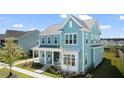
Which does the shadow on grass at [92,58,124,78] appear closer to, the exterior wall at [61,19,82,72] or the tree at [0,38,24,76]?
the exterior wall at [61,19,82,72]

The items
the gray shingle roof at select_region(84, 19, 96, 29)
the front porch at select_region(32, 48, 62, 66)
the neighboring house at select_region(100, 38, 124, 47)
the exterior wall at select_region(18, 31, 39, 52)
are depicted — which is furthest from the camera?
the front porch at select_region(32, 48, 62, 66)

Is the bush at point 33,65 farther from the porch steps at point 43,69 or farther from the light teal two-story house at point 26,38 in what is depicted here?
the light teal two-story house at point 26,38

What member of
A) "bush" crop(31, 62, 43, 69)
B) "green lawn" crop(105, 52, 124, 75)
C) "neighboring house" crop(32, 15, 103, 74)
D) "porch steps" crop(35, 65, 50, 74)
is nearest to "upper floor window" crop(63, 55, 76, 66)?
"neighboring house" crop(32, 15, 103, 74)

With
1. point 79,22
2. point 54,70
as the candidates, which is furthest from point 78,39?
point 54,70

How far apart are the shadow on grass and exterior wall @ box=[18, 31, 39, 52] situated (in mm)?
1671

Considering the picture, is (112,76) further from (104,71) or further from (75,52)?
(75,52)

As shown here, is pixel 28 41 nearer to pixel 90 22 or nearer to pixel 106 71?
pixel 90 22

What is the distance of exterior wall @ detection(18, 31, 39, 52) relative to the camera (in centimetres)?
641

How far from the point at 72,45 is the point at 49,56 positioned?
0.67m

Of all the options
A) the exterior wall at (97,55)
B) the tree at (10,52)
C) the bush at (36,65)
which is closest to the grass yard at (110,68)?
the exterior wall at (97,55)

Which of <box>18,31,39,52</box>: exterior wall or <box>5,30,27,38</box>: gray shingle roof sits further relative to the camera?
<box>18,31,39,52</box>: exterior wall
